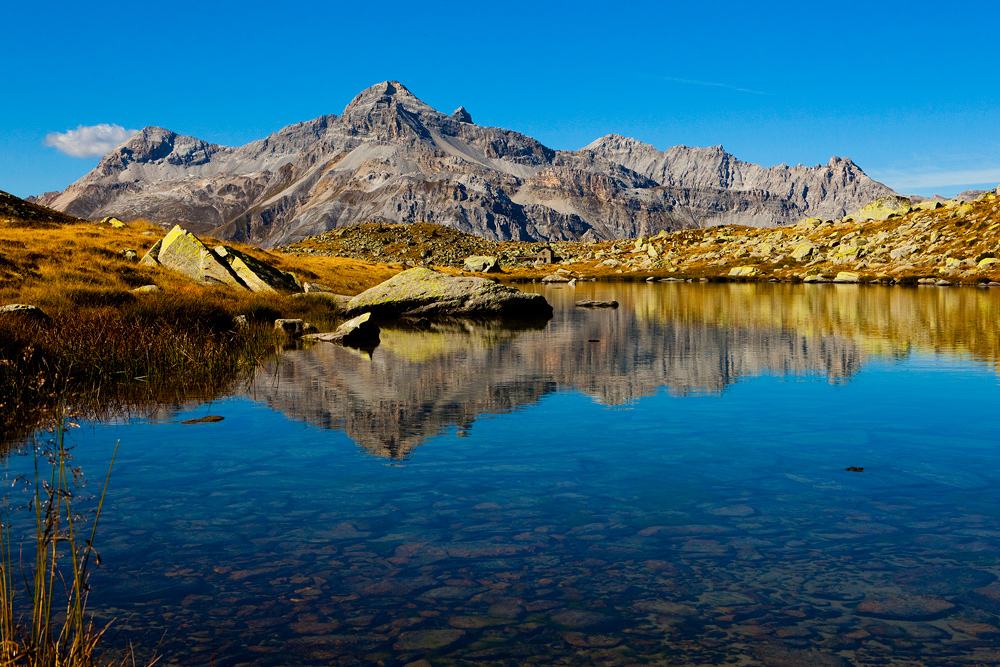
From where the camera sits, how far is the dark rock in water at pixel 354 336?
98.4 feet

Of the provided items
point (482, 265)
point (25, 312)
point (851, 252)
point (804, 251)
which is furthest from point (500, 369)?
point (482, 265)

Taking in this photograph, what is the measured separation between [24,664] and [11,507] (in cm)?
523

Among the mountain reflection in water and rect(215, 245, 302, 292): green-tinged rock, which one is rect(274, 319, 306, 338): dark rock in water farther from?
rect(215, 245, 302, 292): green-tinged rock

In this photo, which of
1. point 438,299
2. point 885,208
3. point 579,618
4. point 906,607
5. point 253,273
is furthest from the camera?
point 885,208

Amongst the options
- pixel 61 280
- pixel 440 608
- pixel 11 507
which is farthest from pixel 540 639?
pixel 61 280

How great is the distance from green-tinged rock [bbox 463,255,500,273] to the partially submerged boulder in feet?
347

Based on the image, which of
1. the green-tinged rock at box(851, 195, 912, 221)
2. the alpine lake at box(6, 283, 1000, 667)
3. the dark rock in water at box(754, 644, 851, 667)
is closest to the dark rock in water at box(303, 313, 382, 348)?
the alpine lake at box(6, 283, 1000, 667)

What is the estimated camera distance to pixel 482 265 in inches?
6078

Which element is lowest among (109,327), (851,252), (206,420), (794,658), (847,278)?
(794,658)

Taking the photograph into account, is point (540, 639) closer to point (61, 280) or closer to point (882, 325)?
point (61, 280)

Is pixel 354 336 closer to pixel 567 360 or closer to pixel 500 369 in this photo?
pixel 500 369

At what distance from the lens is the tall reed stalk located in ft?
16.0

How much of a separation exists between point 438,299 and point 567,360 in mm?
19136

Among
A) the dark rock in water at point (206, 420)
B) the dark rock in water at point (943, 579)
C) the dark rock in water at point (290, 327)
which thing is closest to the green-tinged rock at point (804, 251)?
the dark rock in water at point (290, 327)
